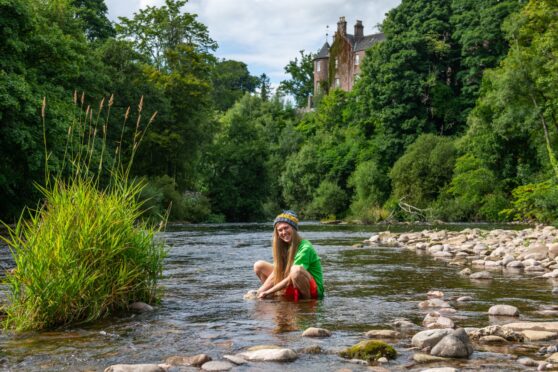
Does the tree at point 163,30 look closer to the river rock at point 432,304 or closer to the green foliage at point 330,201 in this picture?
the green foliage at point 330,201

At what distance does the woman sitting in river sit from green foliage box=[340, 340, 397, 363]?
2747 millimetres

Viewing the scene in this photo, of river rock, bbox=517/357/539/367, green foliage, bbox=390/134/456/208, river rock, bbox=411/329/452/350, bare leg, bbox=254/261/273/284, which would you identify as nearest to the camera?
river rock, bbox=517/357/539/367

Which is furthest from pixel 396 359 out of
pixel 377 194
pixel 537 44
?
pixel 377 194

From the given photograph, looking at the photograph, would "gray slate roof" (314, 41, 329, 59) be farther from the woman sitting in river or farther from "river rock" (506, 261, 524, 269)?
the woman sitting in river

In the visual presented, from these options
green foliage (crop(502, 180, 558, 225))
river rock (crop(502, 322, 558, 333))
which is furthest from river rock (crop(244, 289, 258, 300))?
green foliage (crop(502, 180, 558, 225))

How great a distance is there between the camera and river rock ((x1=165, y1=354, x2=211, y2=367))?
16.9 ft

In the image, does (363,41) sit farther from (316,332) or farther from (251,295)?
(316,332)

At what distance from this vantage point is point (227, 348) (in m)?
5.76

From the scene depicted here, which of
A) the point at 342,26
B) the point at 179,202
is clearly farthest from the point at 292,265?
the point at 342,26

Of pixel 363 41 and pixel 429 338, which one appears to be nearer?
pixel 429 338

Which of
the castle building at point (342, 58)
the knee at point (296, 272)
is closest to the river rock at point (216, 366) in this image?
the knee at point (296, 272)

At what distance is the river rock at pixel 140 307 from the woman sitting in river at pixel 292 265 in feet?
5.55

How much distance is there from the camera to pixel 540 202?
26984 mm

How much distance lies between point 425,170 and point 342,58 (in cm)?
4520
